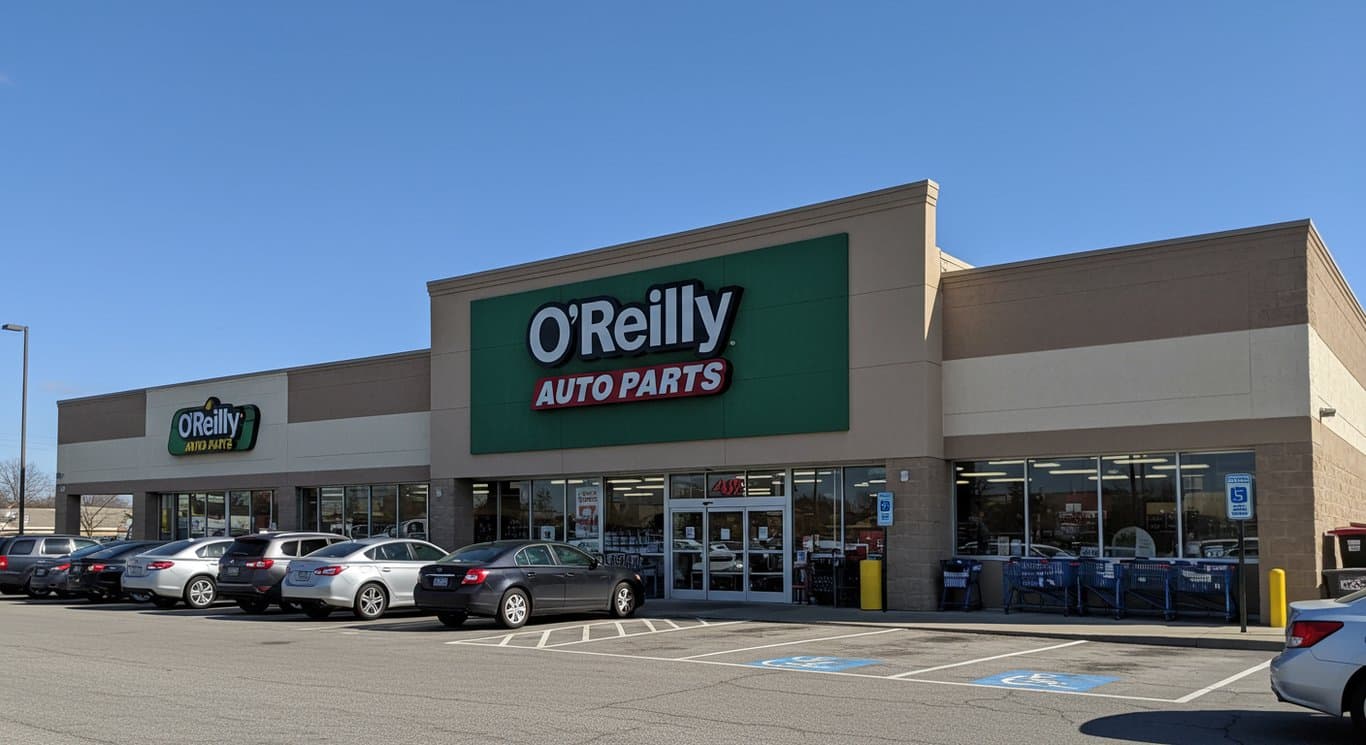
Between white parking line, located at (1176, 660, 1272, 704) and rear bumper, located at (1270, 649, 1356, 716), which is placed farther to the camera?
white parking line, located at (1176, 660, 1272, 704)

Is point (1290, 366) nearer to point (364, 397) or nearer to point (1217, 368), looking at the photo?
point (1217, 368)

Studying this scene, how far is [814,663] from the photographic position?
49.1ft

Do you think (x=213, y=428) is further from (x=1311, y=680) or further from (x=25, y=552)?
(x=1311, y=680)

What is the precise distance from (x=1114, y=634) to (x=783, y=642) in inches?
192

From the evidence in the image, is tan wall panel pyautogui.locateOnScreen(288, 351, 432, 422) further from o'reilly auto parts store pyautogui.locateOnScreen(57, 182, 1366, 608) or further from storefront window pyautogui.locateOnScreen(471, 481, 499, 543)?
storefront window pyautogui.locateOnScreen(471, 481, 499, 543)

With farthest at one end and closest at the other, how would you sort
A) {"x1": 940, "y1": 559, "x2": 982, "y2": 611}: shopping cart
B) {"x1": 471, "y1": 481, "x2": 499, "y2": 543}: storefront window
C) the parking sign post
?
{"x1": 471, "y1": 481, "x2": 499, "y2": 543}: storefront window → {"x1": 940, "y1": 559, "x2": 982, "y2": 611}: shopping cart → the parking sign post

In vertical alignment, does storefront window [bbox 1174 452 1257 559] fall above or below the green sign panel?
below

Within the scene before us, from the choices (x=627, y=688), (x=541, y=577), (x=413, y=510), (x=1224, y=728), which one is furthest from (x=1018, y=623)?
(x=413, y=510)

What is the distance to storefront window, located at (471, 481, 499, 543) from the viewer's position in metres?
31.1

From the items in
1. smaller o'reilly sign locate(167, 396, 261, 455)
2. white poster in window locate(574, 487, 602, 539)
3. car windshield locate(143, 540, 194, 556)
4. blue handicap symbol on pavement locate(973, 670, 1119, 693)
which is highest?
smaller o'reilly sign locate(167, 396, 261, 455)

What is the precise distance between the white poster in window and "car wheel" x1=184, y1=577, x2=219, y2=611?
8067 millimetres

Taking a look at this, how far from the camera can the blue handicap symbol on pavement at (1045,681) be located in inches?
507

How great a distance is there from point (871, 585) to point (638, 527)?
679 cm

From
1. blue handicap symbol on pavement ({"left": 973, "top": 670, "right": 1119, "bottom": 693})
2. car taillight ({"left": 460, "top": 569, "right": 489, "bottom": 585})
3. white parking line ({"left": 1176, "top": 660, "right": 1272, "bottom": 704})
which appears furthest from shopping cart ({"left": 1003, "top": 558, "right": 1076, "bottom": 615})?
car taillight ({"left": 460, "top": 569, "right": 489, "bottom": 585})
